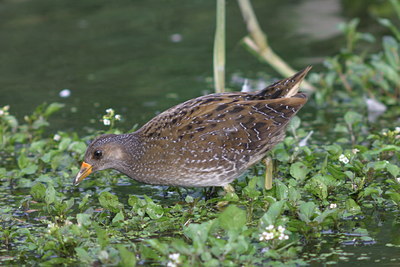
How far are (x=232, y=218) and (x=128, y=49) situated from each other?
688 centimetres

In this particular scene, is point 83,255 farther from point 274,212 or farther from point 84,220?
point 274,212

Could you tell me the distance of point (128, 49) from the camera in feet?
37.9

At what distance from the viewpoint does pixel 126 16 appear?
514 inches

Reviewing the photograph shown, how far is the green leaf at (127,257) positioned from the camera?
4.84 metres

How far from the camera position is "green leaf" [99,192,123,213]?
19.4 ft

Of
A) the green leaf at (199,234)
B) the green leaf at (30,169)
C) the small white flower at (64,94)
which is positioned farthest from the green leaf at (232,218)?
the small white flower at (64,94)

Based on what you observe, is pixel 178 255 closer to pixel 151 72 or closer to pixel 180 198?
pixel 180 198

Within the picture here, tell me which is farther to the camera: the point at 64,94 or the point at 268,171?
the point at 64,94

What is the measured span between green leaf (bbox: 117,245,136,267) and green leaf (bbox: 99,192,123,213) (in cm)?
103

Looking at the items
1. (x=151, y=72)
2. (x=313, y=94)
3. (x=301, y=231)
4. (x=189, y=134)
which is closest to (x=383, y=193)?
(x=301, y=231)

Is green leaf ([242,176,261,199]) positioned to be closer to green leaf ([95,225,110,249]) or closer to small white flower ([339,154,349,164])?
small white flower ([339,154,349,164])

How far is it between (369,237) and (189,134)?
1692 millimetres

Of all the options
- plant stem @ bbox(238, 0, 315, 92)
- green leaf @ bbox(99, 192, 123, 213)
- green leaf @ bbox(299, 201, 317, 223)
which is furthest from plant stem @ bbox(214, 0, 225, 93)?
green leaf @ bbox(299, 201, 317, 223)

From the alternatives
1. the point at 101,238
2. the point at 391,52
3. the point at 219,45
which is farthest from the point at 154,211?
the point at 391,52
